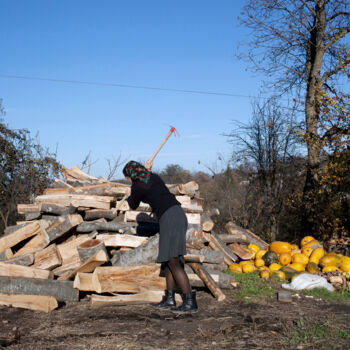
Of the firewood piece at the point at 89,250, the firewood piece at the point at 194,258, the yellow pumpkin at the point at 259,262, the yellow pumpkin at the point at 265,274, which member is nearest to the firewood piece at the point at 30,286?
the firewood piece at the point at 89,250

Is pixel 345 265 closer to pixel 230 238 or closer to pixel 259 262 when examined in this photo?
pixel 259 262

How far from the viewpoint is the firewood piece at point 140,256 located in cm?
657

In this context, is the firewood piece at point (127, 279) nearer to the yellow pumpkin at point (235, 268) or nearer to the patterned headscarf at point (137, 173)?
the patterned headscarf at point (137, 173)

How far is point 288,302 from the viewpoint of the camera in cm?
614

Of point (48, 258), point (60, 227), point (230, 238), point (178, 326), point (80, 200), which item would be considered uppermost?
point (80, 200)

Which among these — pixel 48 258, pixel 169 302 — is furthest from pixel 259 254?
pixel 48 258

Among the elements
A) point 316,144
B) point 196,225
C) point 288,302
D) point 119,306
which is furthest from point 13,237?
point 316,144

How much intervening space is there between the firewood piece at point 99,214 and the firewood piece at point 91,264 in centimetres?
170

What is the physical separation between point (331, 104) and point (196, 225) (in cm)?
450

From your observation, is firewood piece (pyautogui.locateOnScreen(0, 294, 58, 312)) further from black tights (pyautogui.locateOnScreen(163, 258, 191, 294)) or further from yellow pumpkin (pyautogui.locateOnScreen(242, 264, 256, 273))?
yellow pumpkin (pyautogui.locateOnScreen(242, 264, 256, 273))

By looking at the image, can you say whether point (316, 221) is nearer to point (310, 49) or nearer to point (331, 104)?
point (331, 104)

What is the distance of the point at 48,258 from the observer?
6.60 meters

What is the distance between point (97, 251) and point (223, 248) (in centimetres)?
293

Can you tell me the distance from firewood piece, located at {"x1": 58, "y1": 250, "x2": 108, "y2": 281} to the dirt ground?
44 centimetres
